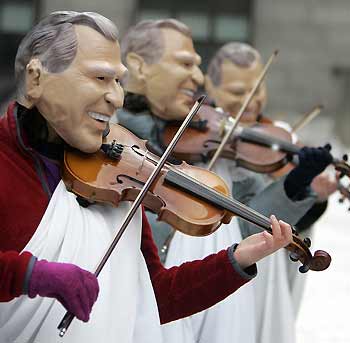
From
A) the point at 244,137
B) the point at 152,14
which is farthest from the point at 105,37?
the point at 152,14

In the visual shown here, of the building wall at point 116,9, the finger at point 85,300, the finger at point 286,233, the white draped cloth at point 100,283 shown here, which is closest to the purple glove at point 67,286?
the finger at point 85,300

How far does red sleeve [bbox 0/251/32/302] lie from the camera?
203 cm

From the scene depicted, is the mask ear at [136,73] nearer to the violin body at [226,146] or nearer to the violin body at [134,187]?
the violin body at [226,146]

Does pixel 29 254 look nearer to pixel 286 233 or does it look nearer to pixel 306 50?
pixel 286 233

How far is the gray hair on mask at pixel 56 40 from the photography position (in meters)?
2.37

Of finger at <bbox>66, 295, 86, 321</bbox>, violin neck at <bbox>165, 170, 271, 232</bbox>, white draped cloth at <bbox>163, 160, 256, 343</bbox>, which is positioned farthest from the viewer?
white draped cloth at <bbox>163, 160, 256, 343</bbox>

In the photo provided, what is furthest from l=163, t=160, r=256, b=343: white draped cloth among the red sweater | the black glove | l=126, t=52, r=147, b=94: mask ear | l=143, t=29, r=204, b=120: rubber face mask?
the red sweater

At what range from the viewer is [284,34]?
1408cm

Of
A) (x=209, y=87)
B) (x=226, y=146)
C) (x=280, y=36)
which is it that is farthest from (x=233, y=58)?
(x=280, y=36)

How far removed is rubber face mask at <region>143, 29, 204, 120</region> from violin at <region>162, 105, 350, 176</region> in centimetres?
7

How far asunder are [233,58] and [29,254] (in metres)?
2.54

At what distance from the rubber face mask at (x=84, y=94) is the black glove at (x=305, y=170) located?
1.08m

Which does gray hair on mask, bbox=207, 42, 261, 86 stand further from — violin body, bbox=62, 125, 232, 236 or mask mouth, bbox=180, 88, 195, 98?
violin body, bbox=62, 125, 232, 236

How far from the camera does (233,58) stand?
4465 millimetres
